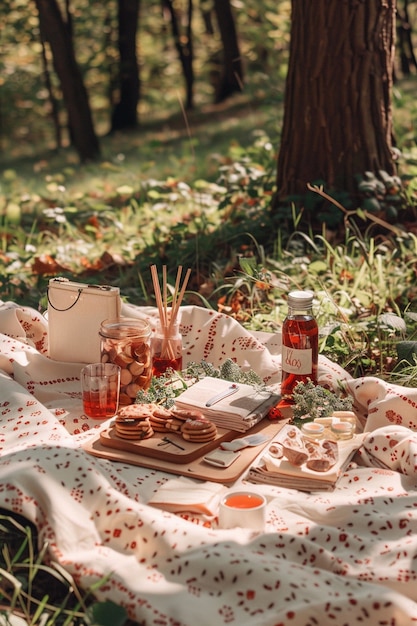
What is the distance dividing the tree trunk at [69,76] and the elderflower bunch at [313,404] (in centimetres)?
680

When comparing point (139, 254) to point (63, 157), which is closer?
point (139, 254)

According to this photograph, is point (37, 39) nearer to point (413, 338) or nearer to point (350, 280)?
point (350, 280)

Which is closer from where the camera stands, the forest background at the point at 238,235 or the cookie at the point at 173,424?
the cookie at the point at 173,424

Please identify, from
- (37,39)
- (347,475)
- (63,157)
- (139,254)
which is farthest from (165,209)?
(37,39)

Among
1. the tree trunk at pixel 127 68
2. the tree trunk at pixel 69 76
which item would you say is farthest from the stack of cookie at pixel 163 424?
the tree trunk at pixel 127 68

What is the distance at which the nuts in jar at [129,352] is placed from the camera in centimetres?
322

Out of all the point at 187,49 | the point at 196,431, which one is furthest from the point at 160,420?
the point at 187,49

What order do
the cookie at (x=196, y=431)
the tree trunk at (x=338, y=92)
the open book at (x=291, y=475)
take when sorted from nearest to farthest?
the open book at (x=291, y=475), the cookie at (x=196, y=431), the tree trunk at (x=338, y=92)

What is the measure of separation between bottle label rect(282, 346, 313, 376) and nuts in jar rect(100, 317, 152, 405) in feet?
1.70

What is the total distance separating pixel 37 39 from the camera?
13203 mm

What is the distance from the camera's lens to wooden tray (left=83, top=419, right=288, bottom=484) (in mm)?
2742

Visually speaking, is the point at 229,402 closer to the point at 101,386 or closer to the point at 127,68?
the point at 101,386

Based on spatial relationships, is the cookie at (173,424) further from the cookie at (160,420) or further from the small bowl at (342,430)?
the small bowl at (342,430)

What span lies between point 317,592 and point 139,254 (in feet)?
11.8
